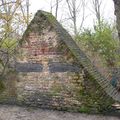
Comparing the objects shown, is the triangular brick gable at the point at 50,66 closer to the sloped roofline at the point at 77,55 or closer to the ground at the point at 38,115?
the sloped roofline at the point at 77,55

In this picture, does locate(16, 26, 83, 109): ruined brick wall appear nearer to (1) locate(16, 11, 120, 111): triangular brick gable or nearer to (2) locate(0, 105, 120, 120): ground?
(1) locate(16, 11, 120, 111): triangular brick gable

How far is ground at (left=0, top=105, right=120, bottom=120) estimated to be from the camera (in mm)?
7500

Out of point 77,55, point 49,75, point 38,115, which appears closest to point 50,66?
point 49,75

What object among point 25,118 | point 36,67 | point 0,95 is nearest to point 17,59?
point 36,67

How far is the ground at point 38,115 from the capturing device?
24.6ft

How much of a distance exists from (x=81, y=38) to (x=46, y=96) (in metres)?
10.1

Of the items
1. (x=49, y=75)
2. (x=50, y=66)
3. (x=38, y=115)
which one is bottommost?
(x=38, y=115)

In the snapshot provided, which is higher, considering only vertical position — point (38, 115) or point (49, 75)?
A: point (49, 75)

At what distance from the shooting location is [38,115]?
7.83m

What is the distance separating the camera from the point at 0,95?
9.34 metres

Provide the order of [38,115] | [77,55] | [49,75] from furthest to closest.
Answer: [49,75] < [77,55] < [38,115]

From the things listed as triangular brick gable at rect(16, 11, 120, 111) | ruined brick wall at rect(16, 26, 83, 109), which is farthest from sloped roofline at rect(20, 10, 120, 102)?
ruined brick wall at rect(16, 26, 83, 109)

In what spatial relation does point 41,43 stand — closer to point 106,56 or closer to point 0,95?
point 0,95

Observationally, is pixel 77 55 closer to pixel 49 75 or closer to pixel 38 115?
pixel 49 75
